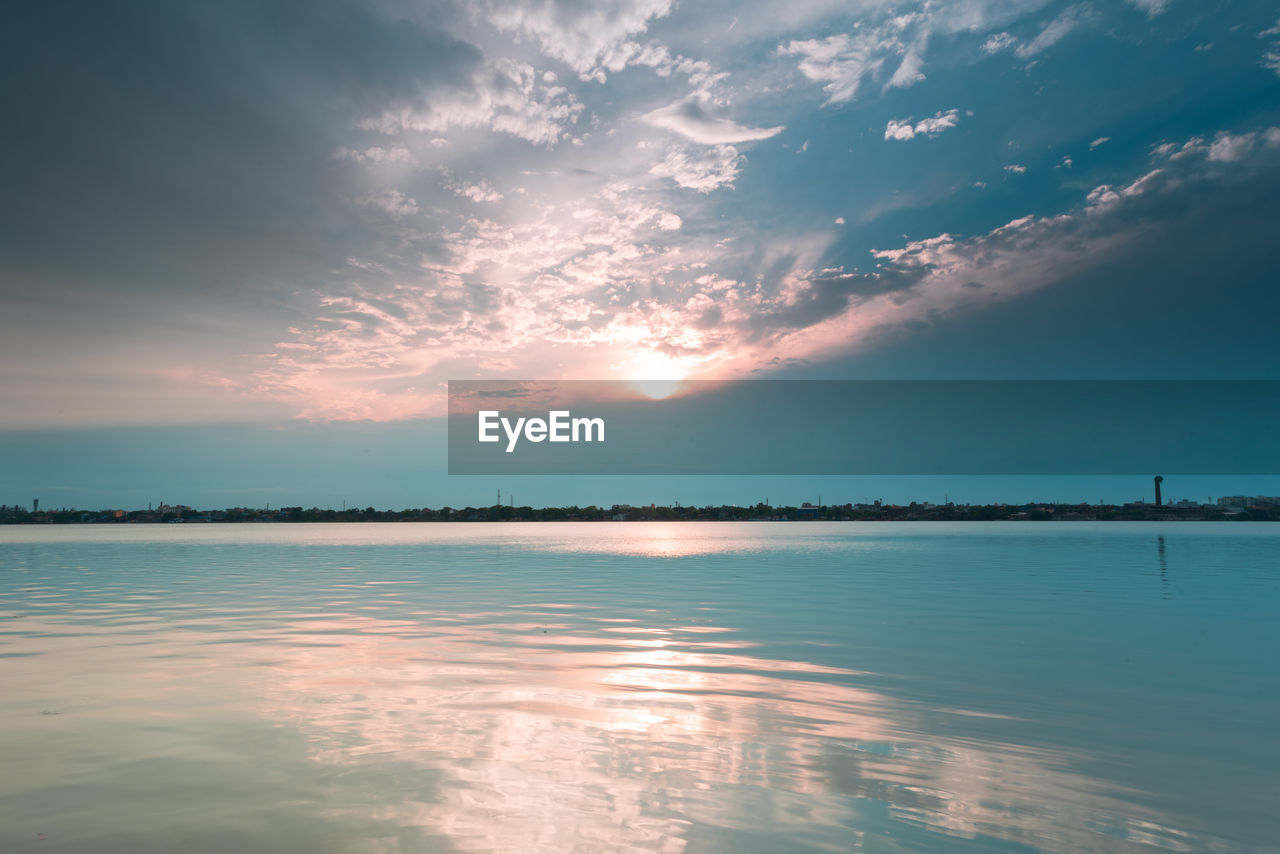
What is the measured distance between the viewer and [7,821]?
7.94 meters

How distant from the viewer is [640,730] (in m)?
11.5

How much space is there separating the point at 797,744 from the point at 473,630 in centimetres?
1438

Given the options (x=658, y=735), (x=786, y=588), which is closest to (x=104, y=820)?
(x=658, y=735)

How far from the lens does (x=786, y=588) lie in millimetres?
36406

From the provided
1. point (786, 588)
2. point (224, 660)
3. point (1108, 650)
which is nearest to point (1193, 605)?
point (1108, 650)

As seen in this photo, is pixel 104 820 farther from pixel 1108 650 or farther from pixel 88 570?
pixel 88 570

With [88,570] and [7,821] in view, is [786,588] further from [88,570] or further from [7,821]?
[88,570]

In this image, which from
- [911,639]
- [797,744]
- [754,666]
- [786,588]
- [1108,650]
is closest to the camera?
[797,744]

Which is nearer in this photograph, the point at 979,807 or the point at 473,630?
the point at 979,807

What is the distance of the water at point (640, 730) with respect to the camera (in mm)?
7785

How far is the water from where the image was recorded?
7.79m

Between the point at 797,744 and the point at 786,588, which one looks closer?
the point at 797,744

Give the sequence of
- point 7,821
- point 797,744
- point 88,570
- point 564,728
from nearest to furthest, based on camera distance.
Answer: point 7,821
point 797,744
point 564,728
point 88,570

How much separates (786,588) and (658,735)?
2651cm
